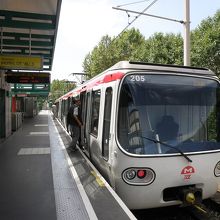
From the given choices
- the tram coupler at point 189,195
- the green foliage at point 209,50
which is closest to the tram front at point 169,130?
the tram coupler at point 189,195

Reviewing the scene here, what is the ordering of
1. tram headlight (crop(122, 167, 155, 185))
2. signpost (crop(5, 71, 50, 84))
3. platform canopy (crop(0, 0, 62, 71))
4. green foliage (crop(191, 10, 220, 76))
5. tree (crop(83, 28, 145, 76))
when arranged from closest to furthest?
tram headlight (crop(122, 167, 155, 185))
platform canopy (crop(0, 0, 62, 71))
signpost (crop(5, 71, 50, 84))
green foliage (crop(191, 10, 220, 76))
tree (crop(83, 28, 145, 76))

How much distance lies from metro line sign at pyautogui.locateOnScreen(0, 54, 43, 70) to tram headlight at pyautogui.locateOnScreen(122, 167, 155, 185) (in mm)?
6898

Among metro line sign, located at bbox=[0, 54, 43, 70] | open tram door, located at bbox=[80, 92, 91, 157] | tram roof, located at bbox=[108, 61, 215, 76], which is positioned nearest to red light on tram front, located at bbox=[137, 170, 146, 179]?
tram roof, located at bbox=[108, 61, 215, 76]

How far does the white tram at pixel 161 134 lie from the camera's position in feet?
16.2

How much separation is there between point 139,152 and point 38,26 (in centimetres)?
738

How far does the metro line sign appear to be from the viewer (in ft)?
34.6

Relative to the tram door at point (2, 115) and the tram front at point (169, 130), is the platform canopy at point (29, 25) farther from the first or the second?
the tram front at point (169, 130)

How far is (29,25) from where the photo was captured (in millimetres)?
10664

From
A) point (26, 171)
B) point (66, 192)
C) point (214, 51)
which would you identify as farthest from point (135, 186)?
point (214, 51)

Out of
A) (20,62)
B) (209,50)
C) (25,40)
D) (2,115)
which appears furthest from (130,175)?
(209,50)

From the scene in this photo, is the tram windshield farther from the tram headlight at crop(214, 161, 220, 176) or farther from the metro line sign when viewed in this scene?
the metro line sign

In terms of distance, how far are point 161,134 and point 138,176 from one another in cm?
80

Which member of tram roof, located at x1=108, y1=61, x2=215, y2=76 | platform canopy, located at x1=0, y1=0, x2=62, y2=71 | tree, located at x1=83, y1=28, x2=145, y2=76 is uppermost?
tree, located at x1=83, y1=28, x2=145, y2=76

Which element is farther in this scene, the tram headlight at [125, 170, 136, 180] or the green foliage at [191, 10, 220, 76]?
the green foliage at [191, 10, 220, 76]
